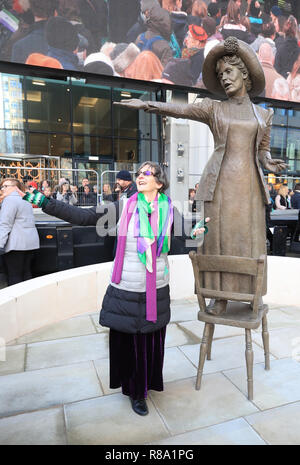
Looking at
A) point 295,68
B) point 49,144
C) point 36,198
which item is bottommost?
point 36,198

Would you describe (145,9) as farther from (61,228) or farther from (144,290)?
(144,290)

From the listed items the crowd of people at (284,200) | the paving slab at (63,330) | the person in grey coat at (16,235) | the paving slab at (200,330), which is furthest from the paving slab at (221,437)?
the crowd of people at (284,200)

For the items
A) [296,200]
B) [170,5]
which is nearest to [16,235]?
[170,5]

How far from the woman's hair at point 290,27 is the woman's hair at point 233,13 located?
1.14 meters

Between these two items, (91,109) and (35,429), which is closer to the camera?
(35,429)

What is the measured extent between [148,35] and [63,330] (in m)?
5.11

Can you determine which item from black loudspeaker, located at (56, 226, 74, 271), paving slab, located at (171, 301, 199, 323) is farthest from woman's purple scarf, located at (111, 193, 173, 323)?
black loudspeaker, located at (56, 226, 74, 271)

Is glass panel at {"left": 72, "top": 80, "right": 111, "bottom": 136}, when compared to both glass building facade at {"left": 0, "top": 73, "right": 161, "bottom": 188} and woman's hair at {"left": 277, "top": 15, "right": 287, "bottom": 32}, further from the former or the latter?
woman's hair at {"left": 277, "top": 15, "right": 287, "bottom": 32}

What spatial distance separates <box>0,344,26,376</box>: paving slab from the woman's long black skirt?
1.00m

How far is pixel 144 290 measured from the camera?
6.70 feet

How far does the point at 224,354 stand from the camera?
9.61ft

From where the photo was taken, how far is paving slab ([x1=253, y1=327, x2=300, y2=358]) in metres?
2.95

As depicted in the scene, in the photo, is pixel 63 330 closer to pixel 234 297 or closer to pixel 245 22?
pixel 234 297
